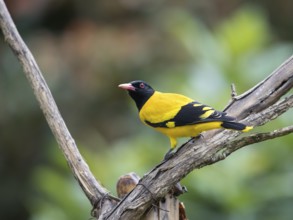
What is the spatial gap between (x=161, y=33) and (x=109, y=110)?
1.10 m

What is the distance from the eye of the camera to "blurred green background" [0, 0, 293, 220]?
5371 mm

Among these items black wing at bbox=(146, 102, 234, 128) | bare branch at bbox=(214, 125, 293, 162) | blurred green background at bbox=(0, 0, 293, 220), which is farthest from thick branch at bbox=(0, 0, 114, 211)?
blurred green background at bbox=(0, 0, 293, 220)

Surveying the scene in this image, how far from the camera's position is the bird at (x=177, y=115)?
3.28m

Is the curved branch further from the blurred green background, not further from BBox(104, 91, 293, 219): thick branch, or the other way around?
the blurred green background

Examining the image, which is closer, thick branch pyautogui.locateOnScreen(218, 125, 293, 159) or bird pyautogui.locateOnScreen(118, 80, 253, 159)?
thick branch pyautogui.locateOnScreen(218, 125, 293, 159)

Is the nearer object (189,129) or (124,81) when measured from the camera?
(189,129)

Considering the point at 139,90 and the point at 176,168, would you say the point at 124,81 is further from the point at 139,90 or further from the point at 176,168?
the point at 176,168

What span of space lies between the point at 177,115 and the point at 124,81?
463cm

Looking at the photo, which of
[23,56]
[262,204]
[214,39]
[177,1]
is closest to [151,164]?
[262,204]

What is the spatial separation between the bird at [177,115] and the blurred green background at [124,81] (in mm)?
1608

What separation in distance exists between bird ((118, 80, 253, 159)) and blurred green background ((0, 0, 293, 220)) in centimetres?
161

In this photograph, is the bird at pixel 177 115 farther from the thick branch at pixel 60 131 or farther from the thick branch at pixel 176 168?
the thick branch at pixel 60 131

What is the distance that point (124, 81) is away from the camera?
8102 mm

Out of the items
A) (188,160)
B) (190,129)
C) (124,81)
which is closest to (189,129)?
(190,129)
